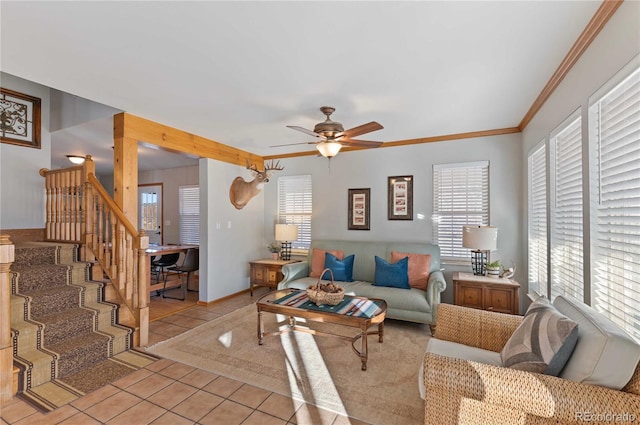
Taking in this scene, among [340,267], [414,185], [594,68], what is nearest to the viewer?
[594,68]

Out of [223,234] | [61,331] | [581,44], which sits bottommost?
[61,331]

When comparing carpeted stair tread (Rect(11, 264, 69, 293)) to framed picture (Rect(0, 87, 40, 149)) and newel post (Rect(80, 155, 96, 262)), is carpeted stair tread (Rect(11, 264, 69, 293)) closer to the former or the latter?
newel post (Rect(80, 155, 96, 262))

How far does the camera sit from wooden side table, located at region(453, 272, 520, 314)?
134 inches

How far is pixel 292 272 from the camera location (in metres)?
4.44

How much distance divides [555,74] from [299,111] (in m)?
2.34

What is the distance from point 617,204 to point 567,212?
32.0 inches

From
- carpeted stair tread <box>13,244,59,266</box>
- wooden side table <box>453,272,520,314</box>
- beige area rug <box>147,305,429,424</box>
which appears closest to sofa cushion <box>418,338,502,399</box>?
beige area rug <box>147,305,429,424</box>

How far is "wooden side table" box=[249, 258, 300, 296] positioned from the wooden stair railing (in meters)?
1.93

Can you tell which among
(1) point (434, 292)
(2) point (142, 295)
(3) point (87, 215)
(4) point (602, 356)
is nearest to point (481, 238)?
(1) point (434, 292)

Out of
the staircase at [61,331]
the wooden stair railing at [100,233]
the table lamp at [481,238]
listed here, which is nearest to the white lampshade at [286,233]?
the wooden stair railing at [100,233]

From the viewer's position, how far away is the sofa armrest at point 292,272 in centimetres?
439

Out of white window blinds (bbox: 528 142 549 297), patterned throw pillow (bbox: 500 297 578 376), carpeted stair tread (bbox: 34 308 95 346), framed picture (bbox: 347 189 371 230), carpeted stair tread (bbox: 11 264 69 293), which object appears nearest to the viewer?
patterned throw pillow (bbox: 500 297 578 376)

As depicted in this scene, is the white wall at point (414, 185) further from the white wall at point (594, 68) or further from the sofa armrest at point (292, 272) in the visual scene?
the white wall at point (594, 68)

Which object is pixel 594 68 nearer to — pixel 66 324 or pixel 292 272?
pixel 292 272
